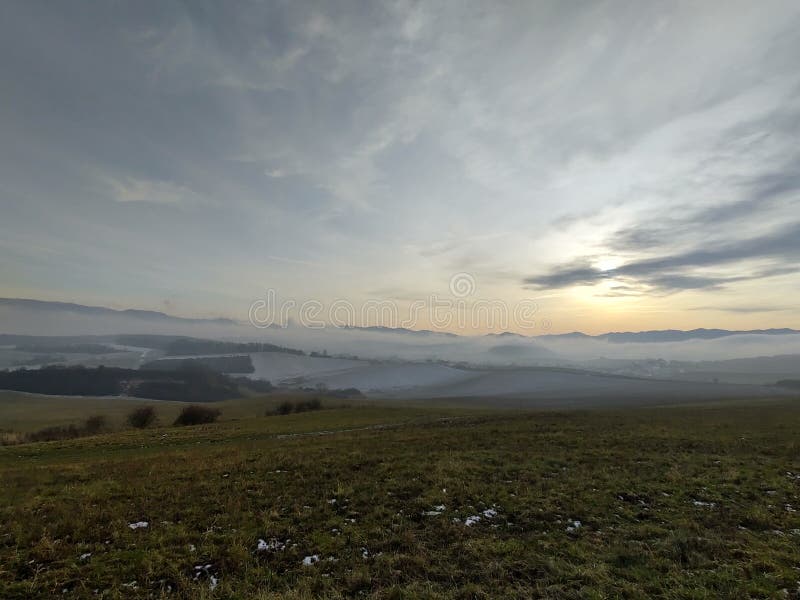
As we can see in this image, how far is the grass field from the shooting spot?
8.73 m

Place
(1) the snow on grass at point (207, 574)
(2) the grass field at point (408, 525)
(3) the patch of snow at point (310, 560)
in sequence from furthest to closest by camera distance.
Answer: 1. (3) the patch of snow at point (310, 560)
2. (1) the snow on grass at point (207, 574)
3. (2) the grass field at point (408, 525)

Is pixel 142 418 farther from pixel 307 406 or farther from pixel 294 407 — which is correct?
pixel 307 406

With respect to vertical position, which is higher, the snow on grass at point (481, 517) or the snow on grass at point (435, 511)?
the snow on grass at point (481, 517)

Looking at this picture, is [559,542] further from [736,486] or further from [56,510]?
[56,510]

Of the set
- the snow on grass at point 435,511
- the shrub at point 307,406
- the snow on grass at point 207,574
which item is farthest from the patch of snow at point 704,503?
the shrub at point 307,406

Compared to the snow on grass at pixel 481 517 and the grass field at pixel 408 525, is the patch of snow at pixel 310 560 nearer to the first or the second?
the grass field at pixel 408 525

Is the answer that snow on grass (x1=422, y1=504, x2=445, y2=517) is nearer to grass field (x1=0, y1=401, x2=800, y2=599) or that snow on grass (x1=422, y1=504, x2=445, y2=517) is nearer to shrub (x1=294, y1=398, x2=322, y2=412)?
grass field (x1=0, y1=401, x2=800, y2=599)

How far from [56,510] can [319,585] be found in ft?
36.6

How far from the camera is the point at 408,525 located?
12.1 m

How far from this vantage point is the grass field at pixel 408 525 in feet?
28.7

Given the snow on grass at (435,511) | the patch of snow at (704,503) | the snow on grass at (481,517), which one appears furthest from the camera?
the patch of snow at (704,503)

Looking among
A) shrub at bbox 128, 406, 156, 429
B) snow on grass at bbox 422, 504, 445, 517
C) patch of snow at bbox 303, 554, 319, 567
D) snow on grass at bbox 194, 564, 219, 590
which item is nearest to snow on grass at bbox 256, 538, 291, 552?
patch of snow at bbox 303, 554, 319, 567

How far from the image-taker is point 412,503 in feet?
45.8

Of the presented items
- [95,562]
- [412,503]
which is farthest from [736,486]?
[95,562]
